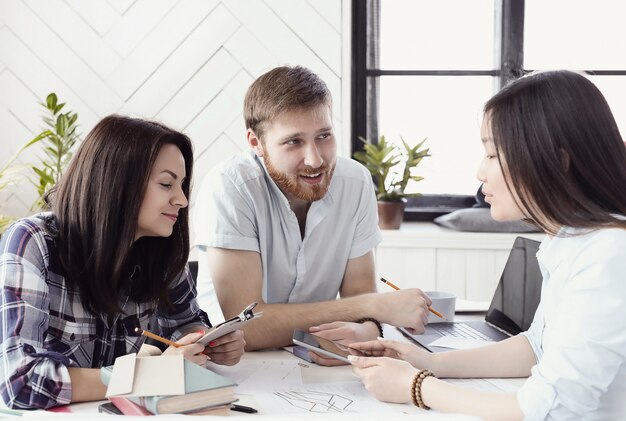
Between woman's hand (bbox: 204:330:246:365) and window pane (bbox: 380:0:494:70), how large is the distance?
6.49ft

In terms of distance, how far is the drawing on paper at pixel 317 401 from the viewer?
121 cm

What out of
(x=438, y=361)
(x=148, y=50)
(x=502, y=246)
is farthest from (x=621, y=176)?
(x=148, y=50)

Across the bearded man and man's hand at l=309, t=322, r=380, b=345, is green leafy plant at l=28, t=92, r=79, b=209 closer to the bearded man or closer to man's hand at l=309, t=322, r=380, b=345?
the bearded man

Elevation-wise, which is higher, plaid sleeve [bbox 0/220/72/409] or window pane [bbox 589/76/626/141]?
window pane [bbox 589/76/626/141]

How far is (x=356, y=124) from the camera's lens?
3.17 metres

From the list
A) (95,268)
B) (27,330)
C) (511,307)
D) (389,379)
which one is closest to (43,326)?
(27,330)

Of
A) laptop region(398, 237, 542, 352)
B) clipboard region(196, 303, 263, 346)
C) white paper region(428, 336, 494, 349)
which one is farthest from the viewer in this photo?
laptop region(398, 237, 542, 352)

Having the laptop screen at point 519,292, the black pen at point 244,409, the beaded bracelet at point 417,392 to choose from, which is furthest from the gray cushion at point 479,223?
the black pen at point 244,409

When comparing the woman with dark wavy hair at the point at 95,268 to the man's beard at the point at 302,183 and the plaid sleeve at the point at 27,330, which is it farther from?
the man's beard at the point at 302,183

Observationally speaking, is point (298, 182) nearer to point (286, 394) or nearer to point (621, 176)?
point (286, 394)

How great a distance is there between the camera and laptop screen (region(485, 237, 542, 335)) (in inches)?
67.6

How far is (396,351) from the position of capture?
1452 mm

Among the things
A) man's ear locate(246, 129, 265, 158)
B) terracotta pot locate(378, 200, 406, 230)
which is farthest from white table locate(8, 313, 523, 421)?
terracotta pot locate(378, 200, 406, 230)

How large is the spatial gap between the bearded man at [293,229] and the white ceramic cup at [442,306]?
9cm
